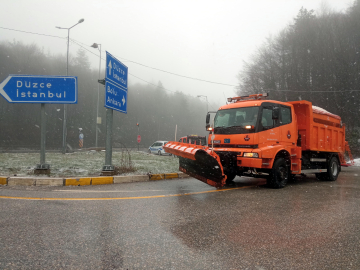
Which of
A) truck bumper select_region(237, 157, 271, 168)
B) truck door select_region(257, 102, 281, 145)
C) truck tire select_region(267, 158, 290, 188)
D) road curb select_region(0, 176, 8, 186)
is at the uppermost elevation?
truck door select_region(257, 102, 281, 145)

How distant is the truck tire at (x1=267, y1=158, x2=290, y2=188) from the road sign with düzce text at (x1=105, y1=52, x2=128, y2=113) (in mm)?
5892

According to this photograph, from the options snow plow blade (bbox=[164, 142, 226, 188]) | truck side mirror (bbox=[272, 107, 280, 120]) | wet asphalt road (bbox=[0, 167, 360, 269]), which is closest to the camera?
wet asphalt road (bbox=[0, 167, 360, 269])

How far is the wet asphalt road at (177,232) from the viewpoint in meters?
2.71

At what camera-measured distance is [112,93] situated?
9.41 m

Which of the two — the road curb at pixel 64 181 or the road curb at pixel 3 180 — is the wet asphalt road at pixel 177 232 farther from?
the road curb at pixel 3 180

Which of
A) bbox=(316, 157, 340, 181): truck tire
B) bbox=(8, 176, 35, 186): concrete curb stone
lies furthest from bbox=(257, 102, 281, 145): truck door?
bbox=(8, 176, 35, 186): concrete curb stone

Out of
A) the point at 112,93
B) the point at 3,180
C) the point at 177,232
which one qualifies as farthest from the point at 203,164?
the point at 3,180

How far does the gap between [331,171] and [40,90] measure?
11330 millimetres

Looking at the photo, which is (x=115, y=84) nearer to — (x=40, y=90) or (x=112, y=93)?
(x=112, y=93)

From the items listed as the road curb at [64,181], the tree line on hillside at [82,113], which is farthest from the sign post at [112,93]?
the tree line on hillside at [82,113]

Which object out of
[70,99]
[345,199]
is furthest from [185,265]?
[70,99]

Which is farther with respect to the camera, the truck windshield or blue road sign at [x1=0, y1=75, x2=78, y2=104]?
blue road sign at [x1=0, y1=75, x2=78, y2=104]

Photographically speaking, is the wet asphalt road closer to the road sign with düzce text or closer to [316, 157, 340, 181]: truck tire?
[316, 157, 340, 181]: truck tire

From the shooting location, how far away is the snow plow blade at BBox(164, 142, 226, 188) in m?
6.38
